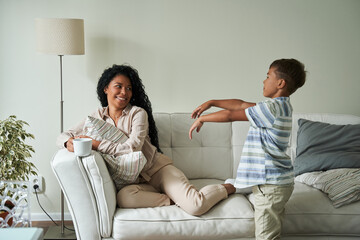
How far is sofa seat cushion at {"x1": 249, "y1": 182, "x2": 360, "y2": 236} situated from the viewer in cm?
223

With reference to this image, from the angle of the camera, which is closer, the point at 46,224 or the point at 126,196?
the point at 126,196

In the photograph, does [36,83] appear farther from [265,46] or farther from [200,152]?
[265,46]

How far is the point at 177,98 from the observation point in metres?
3.13

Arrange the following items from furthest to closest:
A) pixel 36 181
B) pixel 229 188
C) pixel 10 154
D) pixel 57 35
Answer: pixel 36 181
pixel 57 35
pixel 10 154
pixel 229 188

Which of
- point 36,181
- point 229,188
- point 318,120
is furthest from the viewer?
point 36,181

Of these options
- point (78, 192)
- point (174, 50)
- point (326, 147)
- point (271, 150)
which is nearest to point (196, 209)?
point (271, 150)

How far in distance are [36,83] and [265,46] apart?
1.71 meters

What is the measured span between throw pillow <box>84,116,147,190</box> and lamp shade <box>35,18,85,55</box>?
60 centimetres

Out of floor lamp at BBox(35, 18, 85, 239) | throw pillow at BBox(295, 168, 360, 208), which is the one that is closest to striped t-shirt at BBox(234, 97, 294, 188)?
throw pillow at BBox(295, 168, 360, 208)

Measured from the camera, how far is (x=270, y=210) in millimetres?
2084

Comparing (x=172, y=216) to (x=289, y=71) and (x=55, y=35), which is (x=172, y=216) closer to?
(x=289, y=71)

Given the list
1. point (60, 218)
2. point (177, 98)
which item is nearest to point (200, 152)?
point (177, 98)

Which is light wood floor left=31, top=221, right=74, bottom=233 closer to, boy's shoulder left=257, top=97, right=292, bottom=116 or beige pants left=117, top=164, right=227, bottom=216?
beige pants left=117, top=164, right=227, bottom=216

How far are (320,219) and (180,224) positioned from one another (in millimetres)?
754
